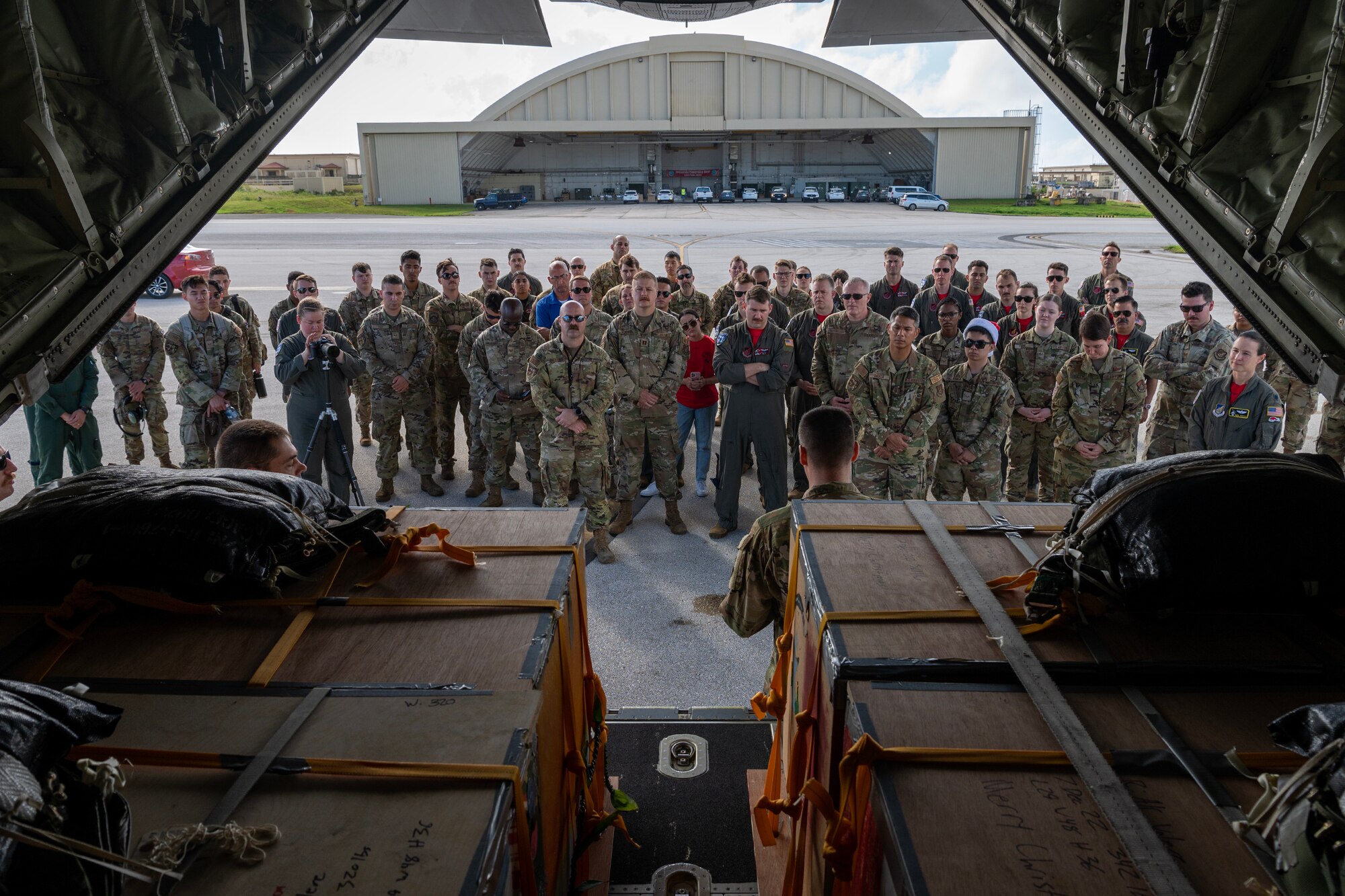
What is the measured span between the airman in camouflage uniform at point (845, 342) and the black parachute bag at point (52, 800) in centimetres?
592

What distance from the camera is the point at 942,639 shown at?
6.59 feet

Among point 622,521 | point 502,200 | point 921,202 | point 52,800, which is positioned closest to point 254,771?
point 52,800

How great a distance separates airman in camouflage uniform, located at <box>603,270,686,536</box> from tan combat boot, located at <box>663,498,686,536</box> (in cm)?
1

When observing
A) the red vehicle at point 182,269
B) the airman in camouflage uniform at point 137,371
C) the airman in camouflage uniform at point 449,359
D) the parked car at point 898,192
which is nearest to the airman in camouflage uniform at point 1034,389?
the airman in camouflage uniform at point 449,359

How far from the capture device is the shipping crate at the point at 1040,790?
1.32 meters

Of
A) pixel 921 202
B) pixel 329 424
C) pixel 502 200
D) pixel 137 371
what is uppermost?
pixel 502 200

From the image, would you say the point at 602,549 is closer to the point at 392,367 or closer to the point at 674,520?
the point at 674,520

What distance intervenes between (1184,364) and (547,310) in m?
6.17

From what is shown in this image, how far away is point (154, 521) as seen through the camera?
7.00 feet

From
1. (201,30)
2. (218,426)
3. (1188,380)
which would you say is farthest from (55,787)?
(1188,380)

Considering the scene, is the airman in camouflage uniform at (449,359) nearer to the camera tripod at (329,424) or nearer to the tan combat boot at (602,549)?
the camera tripod at (329,424)

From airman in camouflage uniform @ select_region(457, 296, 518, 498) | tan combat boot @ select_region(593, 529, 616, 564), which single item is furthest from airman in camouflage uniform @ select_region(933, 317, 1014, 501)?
airman in camouflage uniform @ select_region(457, 296, 518, 498)

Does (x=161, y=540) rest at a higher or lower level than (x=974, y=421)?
higher

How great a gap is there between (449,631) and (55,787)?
0.92 meters
